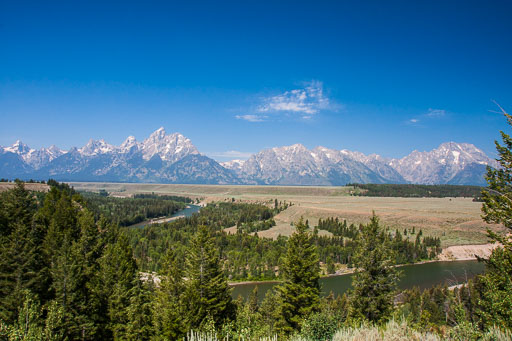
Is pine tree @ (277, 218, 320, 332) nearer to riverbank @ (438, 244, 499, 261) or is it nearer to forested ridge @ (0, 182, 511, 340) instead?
forested ridge @ (0, 182, 511, 340)

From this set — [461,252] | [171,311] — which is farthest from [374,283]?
[461,252]

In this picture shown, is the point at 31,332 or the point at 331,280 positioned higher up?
the point at 31,332

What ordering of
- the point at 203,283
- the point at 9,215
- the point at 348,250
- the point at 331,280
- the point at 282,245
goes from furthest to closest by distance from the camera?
the point at 282,245
the point at 348,250
the point at 331,280
the point at 9,215
the point at 203,283

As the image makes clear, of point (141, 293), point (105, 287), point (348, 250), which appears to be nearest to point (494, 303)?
point (141, 293)

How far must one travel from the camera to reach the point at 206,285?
2095cm

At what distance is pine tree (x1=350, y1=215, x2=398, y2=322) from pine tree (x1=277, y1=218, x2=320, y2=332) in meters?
3.37

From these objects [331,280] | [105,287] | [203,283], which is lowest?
[331,280]

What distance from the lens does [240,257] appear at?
76875 mm

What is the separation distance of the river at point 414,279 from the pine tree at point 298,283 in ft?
125

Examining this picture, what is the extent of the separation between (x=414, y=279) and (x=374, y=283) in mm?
62417

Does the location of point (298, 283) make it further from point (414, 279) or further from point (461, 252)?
point (461, 252)

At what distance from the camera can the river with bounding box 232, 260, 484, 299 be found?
2416 inches

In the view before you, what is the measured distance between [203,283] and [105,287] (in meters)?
11.6

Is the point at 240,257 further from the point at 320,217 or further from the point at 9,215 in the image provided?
the point at 320,217
